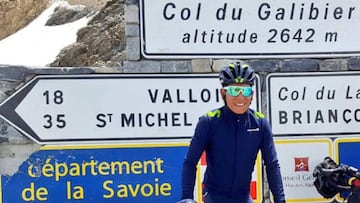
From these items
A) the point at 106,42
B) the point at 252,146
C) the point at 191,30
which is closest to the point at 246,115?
the point at 252,146

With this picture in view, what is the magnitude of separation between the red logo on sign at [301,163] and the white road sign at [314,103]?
25 centimetres

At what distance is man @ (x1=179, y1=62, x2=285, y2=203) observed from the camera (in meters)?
4.74

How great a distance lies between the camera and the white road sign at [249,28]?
673cm

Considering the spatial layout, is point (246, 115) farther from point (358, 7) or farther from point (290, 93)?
point (358, 7)

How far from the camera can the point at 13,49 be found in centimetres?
2872

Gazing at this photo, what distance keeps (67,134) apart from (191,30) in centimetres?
145

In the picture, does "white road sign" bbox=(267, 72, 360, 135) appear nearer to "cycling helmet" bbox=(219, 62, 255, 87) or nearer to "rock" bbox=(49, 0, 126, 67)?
"cycling helmet" bbox=(219, 62, 255, 87)

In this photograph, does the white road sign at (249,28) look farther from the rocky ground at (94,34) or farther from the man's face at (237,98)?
the man's face at (237,98)

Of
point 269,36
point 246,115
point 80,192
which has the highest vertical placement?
point 269,36

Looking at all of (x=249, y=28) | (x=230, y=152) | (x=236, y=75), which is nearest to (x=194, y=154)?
(x=230, y=152)

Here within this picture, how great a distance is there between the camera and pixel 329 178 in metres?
6.84

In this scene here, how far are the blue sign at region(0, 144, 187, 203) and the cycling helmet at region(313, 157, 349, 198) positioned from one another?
50.2 inches

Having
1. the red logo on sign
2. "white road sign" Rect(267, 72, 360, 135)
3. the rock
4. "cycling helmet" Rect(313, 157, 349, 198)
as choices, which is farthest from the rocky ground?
"cycling helmet" Rect(313, 157, 349, 198)

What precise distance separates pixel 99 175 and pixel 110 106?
0.63 m
